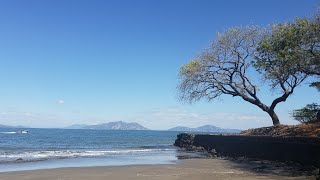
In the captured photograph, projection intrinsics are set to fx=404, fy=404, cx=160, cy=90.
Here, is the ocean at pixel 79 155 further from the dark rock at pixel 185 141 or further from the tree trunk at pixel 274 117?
the tree trunk at pixel 274 117

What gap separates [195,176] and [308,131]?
37.0 feet

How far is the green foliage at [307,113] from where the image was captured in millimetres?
35844

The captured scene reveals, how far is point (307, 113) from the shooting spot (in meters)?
36.6

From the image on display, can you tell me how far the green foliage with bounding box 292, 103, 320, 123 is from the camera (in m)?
35.8

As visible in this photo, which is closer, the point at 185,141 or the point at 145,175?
the point at 145,175

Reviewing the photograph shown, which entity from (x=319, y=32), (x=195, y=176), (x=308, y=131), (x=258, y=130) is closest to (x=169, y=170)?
(x=195, y=176)

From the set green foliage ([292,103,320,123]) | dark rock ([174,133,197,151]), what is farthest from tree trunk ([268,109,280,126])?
dark rock ([174,133,197,151])

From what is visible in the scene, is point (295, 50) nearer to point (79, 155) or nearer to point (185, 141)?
point (79, 155)

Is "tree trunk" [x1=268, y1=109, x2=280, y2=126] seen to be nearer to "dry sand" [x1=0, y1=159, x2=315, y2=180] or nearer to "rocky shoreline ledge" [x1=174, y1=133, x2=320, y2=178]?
"rocky shoreline ledge" [x1=174, y1=133, x2=320, y2=178]

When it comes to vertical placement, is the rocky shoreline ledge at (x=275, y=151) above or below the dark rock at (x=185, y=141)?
below

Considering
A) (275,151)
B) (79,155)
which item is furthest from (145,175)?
(79,155)

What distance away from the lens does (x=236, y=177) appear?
63.0ft

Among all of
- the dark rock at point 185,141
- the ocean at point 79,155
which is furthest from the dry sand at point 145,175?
the dark rock at point 185,141

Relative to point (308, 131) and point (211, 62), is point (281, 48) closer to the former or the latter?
point (308, 131)
